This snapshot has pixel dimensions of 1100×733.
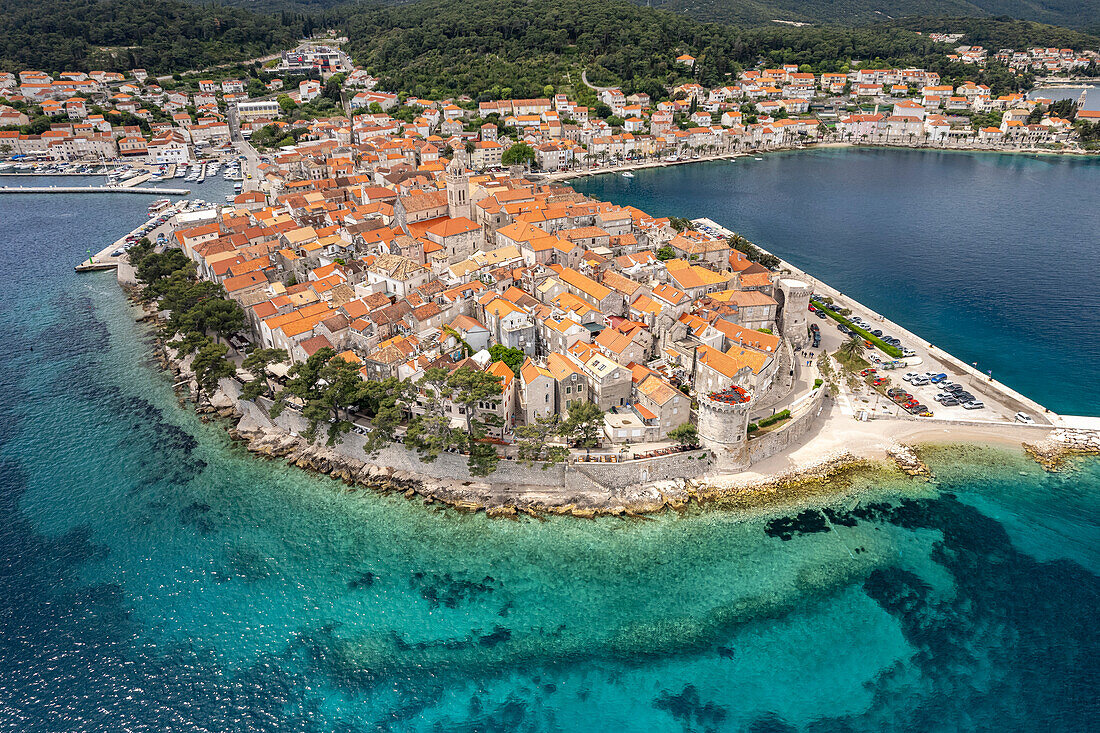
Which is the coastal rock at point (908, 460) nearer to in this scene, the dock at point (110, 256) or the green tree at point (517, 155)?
the dock at point (110, 256)

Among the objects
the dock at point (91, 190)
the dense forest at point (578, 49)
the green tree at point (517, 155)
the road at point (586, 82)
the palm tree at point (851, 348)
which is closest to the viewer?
the palm tree at point (851, 348)

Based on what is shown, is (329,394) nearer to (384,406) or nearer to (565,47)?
(384,406)

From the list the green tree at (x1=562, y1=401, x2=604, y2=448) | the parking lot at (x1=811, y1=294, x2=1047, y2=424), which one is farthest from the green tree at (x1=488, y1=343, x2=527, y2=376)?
the parking lot at (x1=811, y1=294, x2=1047, y2=424)

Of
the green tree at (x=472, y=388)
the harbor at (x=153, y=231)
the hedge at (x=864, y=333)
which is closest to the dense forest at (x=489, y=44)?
the harbor at (x=153, y=231)

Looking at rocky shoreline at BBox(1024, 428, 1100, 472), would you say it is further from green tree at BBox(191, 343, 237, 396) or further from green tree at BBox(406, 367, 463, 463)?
green tree at BBox(191, 343, 237, 396)

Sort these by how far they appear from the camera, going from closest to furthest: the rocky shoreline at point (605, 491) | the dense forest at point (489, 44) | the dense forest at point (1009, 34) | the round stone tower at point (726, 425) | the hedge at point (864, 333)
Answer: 1. the rocky shoreline at point (605, 491)
2. the round stone tower at point (726, 425)
3. the hedge at point (864, 333)
4. the dense forest at point (489, 44)
5. the dense forest at point (1009, 34)

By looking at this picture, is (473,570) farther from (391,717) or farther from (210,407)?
(210,407)
